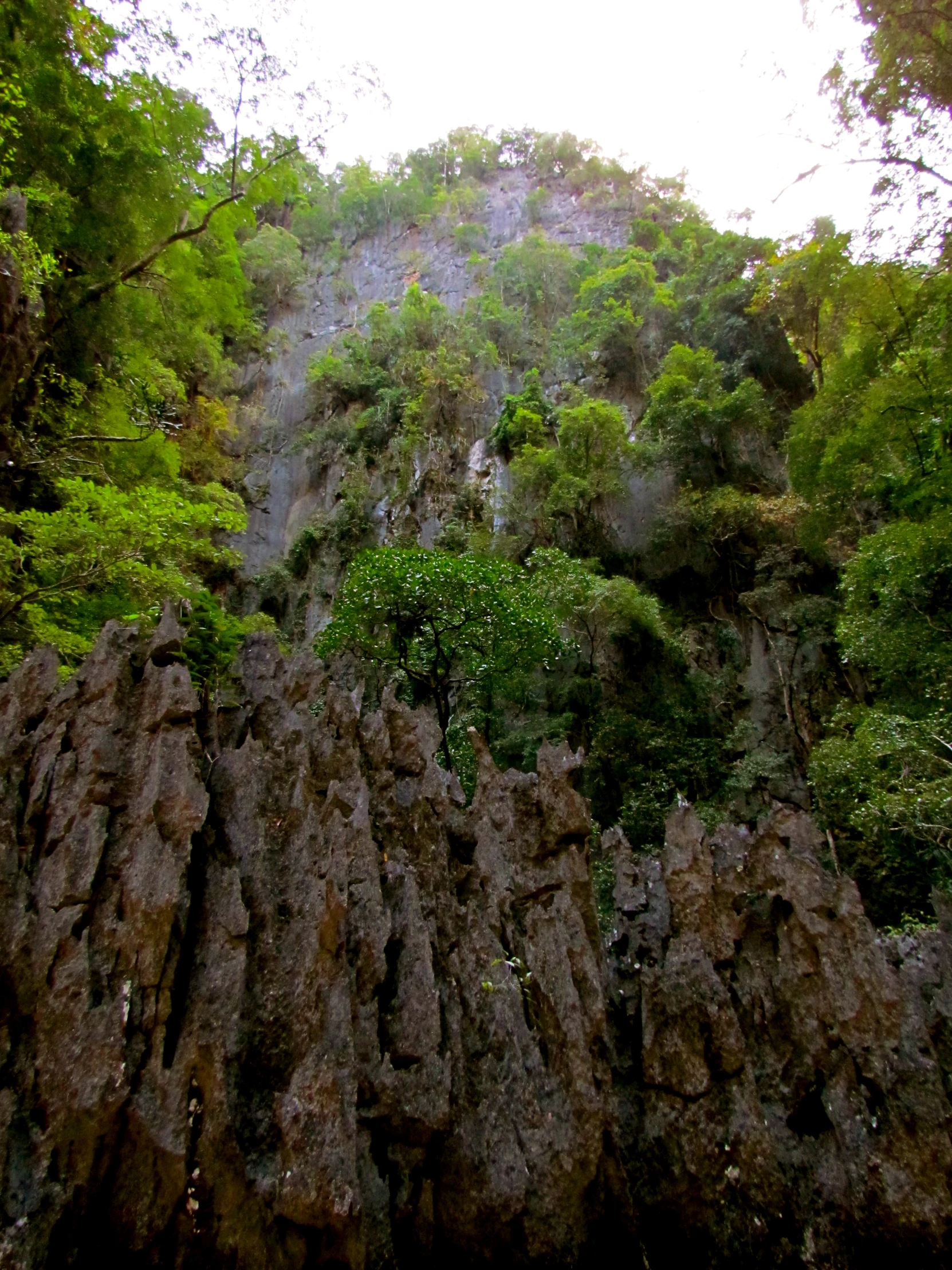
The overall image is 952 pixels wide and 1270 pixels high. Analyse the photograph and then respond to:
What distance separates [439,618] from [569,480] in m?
7.67

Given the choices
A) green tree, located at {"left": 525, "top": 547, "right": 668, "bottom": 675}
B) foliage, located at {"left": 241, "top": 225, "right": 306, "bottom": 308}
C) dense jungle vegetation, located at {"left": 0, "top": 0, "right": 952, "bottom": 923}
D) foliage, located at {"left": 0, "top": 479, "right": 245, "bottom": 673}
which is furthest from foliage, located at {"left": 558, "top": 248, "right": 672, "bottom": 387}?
Result: foliage, located at {"left": 0, "top": 479, "right": 245, "bottom": 673}

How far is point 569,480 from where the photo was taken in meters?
18.0

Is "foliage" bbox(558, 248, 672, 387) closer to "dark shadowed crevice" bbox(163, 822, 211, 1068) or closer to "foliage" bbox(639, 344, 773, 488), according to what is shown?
"foliage" bbox(639, 344, 773, 488)

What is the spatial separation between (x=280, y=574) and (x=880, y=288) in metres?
16.4

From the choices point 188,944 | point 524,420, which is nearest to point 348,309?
point 524,420

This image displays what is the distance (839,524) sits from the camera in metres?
14.2

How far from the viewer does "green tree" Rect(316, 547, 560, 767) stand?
1167cm

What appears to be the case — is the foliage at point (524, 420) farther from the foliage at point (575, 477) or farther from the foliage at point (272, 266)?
the foliage at point (272, 266)

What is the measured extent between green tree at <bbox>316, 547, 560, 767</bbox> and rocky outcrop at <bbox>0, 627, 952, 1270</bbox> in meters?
5.17

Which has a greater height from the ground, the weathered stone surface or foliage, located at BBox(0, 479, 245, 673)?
foliage, located at BBox(0, 479, 245, 673)

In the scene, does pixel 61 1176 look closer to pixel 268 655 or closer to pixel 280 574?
pixel 268 655

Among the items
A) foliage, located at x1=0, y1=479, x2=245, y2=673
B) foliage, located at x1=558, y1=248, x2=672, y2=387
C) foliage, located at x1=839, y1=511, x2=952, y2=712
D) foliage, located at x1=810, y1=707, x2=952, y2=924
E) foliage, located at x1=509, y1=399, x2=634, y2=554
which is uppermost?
foliage, located at x1=558, y1=248, x2=672, y2=387

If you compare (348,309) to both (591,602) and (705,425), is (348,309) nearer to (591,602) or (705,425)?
(705,425)

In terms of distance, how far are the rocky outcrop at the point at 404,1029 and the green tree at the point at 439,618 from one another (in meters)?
5.17
